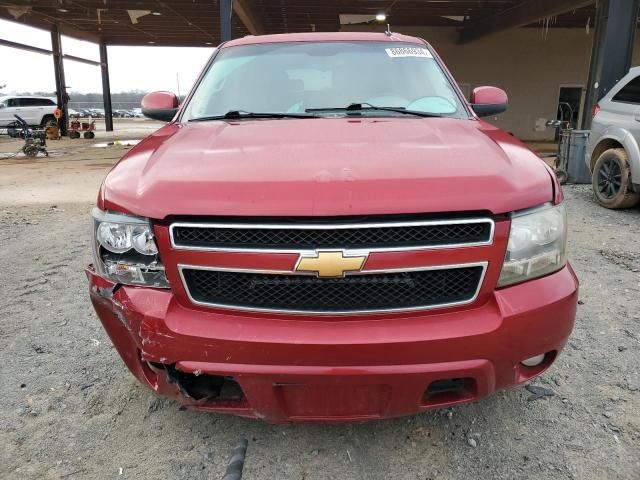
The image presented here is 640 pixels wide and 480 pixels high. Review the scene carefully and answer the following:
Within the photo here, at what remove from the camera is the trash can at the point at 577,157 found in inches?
332

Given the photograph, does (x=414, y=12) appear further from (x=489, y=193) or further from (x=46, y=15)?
(x=489, y=193)

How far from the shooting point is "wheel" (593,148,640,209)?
6.29m

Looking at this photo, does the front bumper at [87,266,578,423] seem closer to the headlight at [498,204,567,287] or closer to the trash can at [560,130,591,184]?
the headlight at [498,204,567,287]

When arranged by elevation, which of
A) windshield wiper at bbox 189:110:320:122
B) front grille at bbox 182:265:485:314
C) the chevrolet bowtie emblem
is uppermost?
windshield wiper at bbox 189:110:320:122

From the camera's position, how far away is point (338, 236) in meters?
1.69

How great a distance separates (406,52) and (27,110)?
93.9ft

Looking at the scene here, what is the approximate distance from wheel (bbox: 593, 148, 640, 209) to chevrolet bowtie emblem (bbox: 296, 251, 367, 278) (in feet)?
19.1

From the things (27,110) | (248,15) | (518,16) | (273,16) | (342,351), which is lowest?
(27,110)

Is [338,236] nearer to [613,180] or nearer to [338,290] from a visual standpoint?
[338,290]

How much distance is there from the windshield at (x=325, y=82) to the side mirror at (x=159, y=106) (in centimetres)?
44

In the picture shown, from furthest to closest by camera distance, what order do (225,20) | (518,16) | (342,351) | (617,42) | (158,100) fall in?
(518,16) → (225,20) → (617,42) → (158,100) → (342,351)

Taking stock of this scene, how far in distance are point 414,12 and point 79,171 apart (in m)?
12.6

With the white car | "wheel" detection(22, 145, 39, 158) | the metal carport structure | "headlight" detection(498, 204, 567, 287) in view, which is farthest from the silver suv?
the white car

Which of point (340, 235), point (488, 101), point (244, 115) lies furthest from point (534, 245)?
point (488, 101)
